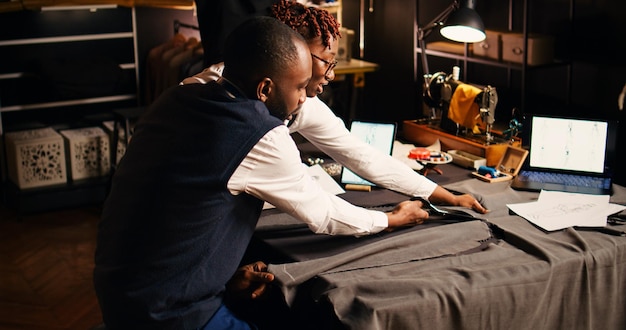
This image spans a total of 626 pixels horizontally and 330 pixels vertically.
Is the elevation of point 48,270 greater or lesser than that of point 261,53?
lesser

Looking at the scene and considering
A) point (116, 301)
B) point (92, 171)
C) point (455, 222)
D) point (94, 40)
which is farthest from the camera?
point (94, 40)

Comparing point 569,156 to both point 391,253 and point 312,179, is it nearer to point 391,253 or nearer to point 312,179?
point 391,253

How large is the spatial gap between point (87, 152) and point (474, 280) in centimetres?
372

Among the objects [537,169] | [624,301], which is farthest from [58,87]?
[624,301]

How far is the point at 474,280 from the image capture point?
7.26 feet

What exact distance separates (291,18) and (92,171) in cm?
318

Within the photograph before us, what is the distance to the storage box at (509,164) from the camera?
316 cm

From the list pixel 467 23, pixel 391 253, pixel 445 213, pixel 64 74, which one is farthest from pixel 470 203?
pixel 64 74

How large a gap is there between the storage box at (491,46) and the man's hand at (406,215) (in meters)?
2.37

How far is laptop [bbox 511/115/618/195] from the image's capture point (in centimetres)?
303

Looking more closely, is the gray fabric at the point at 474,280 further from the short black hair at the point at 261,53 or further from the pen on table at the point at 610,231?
the short black hair at the point at 261,53

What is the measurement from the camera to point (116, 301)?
2.02 metres

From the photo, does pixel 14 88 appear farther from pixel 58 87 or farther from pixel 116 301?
pixel 116 301

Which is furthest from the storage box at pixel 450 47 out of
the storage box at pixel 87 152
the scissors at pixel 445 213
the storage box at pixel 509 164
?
the scissors at pixel 445 213
